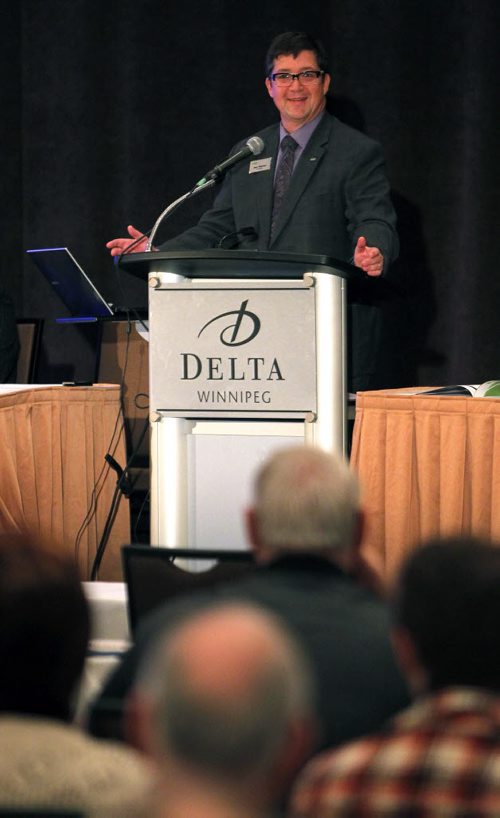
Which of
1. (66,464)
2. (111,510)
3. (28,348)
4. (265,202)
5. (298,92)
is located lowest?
(111,510)

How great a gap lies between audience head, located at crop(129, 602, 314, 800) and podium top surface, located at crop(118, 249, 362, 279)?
199 centimetres

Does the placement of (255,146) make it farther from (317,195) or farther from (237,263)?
(317,195)

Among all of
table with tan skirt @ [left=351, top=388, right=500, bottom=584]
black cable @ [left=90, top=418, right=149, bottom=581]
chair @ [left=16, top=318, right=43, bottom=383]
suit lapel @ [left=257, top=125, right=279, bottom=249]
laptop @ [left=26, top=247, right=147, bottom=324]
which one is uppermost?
suit lapel @ [left=257, top=125, right=279, bottom=249]

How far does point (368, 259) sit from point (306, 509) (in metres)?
1.68

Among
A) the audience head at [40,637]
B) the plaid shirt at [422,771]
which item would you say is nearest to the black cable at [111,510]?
the audience head at [40,637]

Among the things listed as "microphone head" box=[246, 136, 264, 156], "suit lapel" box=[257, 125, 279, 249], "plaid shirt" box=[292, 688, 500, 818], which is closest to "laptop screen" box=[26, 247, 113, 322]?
"suit lapel" box=[257, 125, 279, 249]

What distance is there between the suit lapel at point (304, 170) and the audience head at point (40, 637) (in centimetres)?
270

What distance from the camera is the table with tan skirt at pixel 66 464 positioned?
135 inches

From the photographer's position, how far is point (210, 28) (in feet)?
16.9

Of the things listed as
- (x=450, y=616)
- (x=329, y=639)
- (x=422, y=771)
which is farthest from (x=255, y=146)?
(x=422, y=771)

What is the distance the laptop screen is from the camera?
430 centimetres

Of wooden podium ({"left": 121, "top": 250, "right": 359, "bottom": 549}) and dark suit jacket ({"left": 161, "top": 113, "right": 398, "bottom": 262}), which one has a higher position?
dark suit jacket ({"left": 161, "top": 113, "right": 398, "bottom": 262})

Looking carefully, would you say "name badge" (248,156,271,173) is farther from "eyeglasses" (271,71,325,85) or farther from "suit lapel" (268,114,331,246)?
"eyeglasses" (271,71,325,85)

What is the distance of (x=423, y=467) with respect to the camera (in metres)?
3.10
